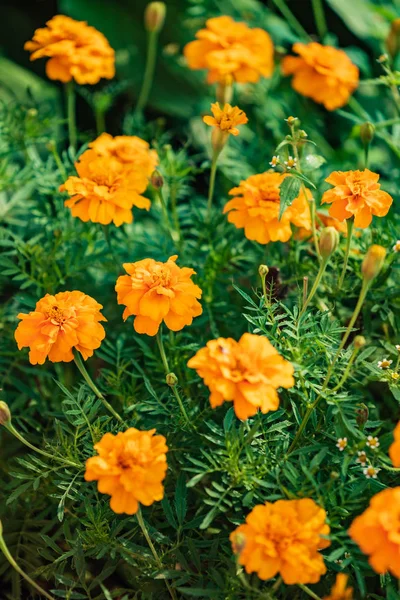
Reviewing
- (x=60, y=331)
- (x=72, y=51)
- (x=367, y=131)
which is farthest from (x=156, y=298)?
(x=72, y=51)

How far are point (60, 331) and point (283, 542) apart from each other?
39 centimetres

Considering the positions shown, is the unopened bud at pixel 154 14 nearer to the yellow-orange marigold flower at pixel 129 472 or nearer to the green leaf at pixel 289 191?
the green leaf at pixel 289 191

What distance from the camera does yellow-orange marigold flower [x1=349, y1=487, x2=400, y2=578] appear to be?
71cm

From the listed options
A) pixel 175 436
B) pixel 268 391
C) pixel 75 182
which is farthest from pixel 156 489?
pixel 75 182

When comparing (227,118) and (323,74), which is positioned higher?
(227,118)

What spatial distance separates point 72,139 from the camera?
60.2 inches

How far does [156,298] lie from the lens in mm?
969

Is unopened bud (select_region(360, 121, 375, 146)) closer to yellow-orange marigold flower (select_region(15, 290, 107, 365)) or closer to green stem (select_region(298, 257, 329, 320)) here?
green stem (select_region(298, 257, 329, 320))

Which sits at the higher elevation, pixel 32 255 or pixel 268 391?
pixel 268 391

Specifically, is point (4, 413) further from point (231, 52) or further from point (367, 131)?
point (231, 52)

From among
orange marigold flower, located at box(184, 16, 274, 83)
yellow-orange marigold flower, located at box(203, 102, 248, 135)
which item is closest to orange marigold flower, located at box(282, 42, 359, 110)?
orange marigold flower, located at box(184, 16, 274, 83)

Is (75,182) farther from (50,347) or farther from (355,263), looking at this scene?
(355,263)

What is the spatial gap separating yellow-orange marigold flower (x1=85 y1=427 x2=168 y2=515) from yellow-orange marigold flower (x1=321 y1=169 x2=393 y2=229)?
0.44 metres

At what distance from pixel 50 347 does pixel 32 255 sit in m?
0.37
